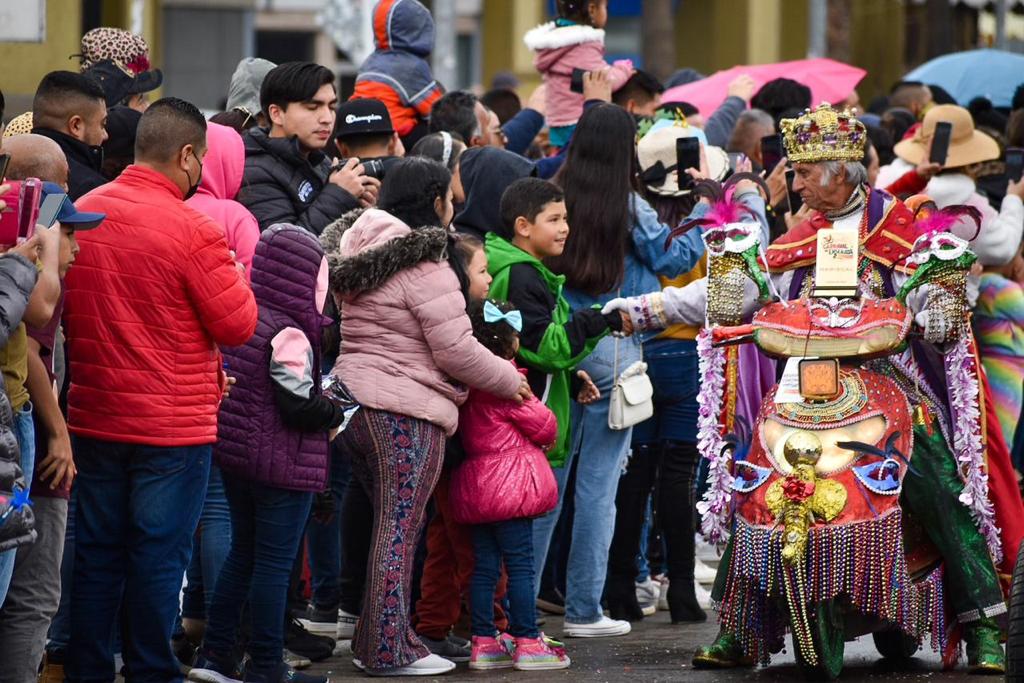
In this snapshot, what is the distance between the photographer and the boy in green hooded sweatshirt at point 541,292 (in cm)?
805

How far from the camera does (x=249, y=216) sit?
299 inches

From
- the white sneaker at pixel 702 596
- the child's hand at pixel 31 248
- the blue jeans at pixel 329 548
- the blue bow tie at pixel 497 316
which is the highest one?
the child's hand at pixel 31 248

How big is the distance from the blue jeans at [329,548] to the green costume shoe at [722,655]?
1.61 m

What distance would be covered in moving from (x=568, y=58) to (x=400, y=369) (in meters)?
3.40

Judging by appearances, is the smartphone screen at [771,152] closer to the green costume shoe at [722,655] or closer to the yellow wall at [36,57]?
the green costume shoe at [722,655]

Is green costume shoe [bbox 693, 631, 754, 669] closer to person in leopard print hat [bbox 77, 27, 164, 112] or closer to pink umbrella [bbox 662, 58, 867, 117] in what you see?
person in leopard print hat [bbox 77, 27, 164, 112]

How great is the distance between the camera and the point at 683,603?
9109mm

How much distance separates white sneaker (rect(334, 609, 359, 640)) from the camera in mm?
8586

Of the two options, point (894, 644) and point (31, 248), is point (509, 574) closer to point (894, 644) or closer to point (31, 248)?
point (894, 644)

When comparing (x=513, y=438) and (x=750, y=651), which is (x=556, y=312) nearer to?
(x=513, y=438)

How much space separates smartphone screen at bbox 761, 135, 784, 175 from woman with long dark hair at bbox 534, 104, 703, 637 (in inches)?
70.8

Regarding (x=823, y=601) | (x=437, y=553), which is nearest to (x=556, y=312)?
(x=437, y=553)

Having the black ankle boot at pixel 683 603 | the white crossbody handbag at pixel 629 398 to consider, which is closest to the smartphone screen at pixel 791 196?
the white crossbody handbag at pixel 629 398

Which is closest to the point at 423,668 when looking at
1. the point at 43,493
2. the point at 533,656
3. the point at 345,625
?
the point at 533,656
